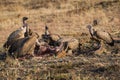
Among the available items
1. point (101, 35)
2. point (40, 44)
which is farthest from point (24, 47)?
point (101, 35)

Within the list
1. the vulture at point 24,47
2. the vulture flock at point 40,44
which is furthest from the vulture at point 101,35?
the vulture at point 24,47

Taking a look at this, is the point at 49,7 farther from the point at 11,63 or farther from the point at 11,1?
the point at 11,63

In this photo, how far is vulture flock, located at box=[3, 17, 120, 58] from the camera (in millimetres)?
9734

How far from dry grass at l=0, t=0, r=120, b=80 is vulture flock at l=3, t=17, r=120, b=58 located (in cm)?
28

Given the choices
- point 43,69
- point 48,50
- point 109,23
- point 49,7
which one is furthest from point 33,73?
point 49,7

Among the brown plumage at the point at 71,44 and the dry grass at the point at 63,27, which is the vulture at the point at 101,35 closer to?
the dry grass at the point at 63,27

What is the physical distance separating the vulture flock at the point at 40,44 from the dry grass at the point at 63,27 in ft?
0.92

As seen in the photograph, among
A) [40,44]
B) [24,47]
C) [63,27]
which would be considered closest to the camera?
[24,47]

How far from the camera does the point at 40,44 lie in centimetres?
1019

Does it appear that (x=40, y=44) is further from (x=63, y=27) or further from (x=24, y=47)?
(x=63, y=27)

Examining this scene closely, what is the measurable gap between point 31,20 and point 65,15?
2.00 metres

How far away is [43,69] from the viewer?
8.92 metres

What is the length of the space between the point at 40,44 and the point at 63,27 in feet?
28.6

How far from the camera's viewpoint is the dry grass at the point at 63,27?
848cm
